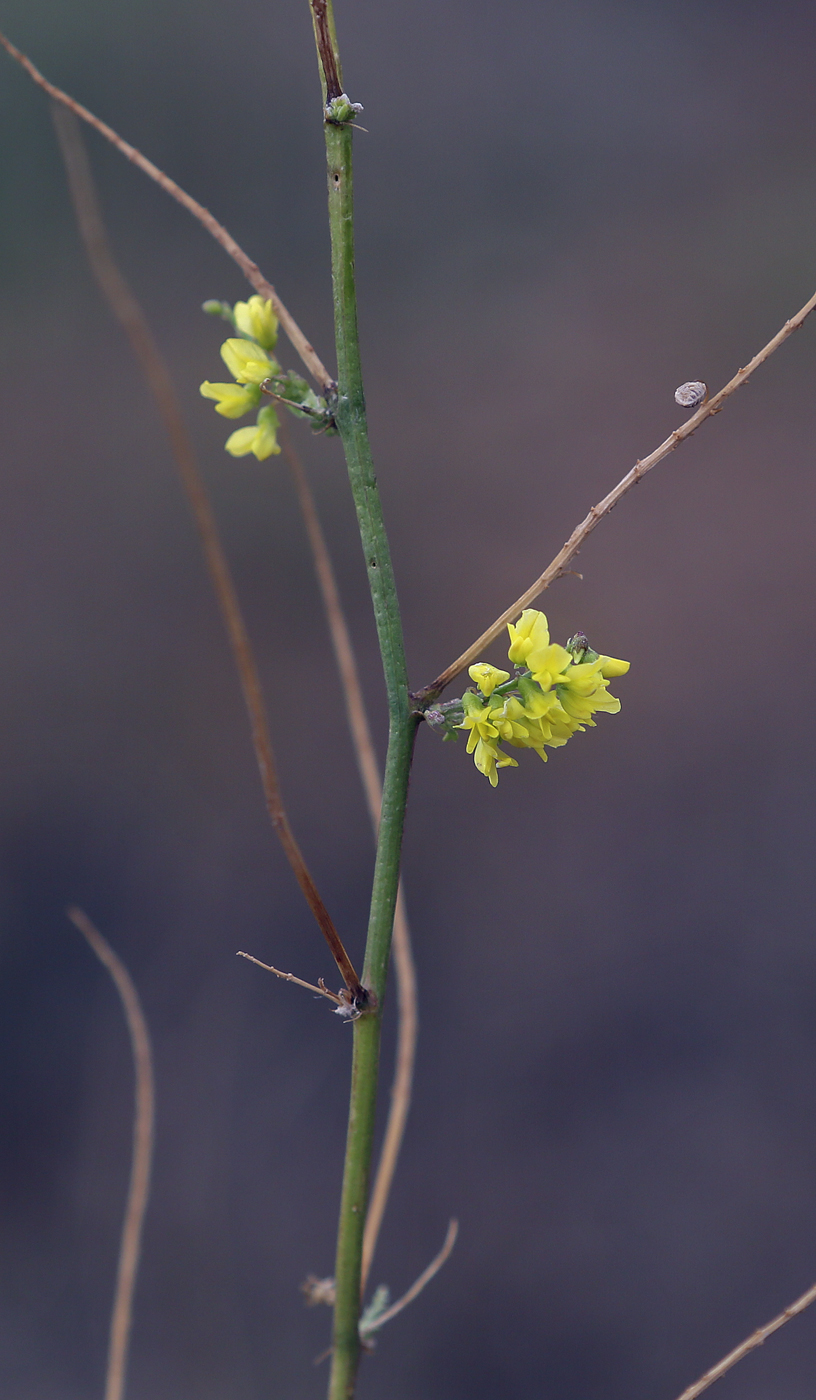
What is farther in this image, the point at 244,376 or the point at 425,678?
the point at 425,678

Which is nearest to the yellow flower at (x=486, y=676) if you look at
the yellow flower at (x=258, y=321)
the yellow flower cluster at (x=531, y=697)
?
the yellow flower cluster at (x=531, y=697)

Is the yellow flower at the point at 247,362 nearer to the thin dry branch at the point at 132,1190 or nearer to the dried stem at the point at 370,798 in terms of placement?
the dried stem at the point at 370,798

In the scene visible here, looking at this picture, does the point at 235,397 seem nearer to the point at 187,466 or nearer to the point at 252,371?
the point at 252,371

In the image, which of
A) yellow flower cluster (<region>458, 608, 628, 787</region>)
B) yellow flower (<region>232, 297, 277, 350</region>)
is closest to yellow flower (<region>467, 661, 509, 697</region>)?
yellow flower cluster (<region>458, 608, 628, 787</region>)

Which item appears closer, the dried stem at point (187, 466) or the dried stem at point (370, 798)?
the dried stem at point (187, 466)

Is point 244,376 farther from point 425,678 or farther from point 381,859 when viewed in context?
point 425,678

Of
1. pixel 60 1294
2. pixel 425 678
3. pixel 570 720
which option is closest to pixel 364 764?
pixel 570 720

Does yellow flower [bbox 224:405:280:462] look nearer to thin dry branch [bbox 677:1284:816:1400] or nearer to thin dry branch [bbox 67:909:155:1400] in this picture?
thin dry branch [bbox 67:909:155:1400]

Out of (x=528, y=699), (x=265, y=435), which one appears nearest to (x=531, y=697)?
(x=528, y=699)
